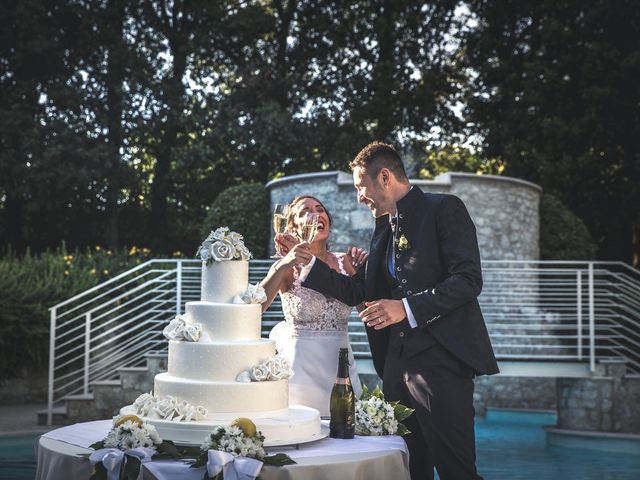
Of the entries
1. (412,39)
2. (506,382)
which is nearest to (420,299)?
(506,382)

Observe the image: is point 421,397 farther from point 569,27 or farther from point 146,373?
point 569,27

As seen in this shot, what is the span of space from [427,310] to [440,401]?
0.40 metres

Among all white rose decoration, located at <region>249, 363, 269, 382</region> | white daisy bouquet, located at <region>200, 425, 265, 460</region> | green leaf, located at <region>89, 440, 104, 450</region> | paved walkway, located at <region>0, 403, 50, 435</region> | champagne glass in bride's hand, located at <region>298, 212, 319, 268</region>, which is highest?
champagne glass in bride's hand, located at <region>298, 212, 319, 268</region>

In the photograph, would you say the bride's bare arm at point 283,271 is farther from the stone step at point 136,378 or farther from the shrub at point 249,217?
the shrub at point 249,217

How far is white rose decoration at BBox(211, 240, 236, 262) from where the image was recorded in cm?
365

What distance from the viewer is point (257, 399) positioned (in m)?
3.40

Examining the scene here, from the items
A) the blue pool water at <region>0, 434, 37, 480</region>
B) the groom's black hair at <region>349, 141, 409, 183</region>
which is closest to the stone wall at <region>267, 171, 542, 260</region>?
the blue pool water at <region>0, 434, 37, 480</region>

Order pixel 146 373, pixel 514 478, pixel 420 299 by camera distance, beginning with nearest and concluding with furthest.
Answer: pixel 420 299 < pixel 514 478 < pixel 146 373

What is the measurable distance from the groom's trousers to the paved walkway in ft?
21.3

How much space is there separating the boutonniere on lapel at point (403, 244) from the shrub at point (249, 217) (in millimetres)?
10863

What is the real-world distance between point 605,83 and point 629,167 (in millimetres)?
1894

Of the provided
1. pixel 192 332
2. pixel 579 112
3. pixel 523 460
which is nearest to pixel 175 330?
pixel 192 332

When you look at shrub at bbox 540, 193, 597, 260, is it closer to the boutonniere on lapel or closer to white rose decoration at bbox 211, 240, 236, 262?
the boutonniere on lapel

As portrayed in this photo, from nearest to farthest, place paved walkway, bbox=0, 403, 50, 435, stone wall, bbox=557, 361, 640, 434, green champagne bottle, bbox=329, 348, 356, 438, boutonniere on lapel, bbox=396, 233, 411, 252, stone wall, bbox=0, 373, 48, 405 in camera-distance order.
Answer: green champagne bottle, bbox=329, 348, 356, 438 → boutonniere on lapel, bbox=396, 233, 411, 252 → paved walkway, bbox=0, 403, 50, 435 → stone wall, bbox=557, 361, 640, 434 → stone wall, bbox=0, 373, 48, 405
